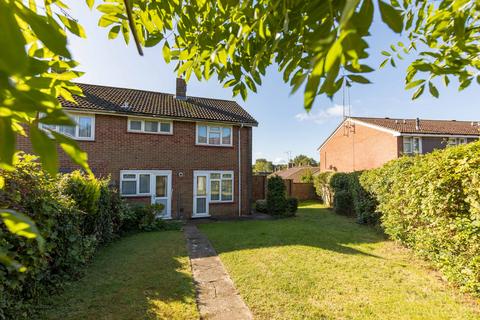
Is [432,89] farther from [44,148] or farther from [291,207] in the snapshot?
[291,207]

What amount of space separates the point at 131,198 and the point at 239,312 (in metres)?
10.5

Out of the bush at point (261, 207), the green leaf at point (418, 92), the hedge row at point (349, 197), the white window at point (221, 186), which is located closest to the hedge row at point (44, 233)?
the green leaf at point (418, 92)

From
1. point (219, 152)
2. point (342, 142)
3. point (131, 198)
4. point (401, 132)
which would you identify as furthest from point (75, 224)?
point (342, 142)

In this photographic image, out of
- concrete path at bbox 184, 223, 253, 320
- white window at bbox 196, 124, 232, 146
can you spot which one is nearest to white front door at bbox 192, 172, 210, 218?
white window at bbox 196, 124, 232, 146

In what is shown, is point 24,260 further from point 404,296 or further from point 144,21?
point 404,296

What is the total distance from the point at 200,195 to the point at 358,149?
20082mm

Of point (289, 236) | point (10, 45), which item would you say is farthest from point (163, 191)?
point (10, 45)

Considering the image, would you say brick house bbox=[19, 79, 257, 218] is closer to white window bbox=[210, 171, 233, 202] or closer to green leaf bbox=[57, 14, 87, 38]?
white window bbox=[210, 171, 233, 202]

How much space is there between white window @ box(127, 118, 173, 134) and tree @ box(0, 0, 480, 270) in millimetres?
11955

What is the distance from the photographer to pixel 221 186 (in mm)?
15180

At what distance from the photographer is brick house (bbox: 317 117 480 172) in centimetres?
2356

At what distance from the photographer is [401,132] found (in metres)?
22.8

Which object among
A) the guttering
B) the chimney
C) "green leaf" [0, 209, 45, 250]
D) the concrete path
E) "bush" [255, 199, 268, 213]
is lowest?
the concrete path

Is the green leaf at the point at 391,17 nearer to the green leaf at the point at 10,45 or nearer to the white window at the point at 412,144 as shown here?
the green leaf at the point at 10,45
